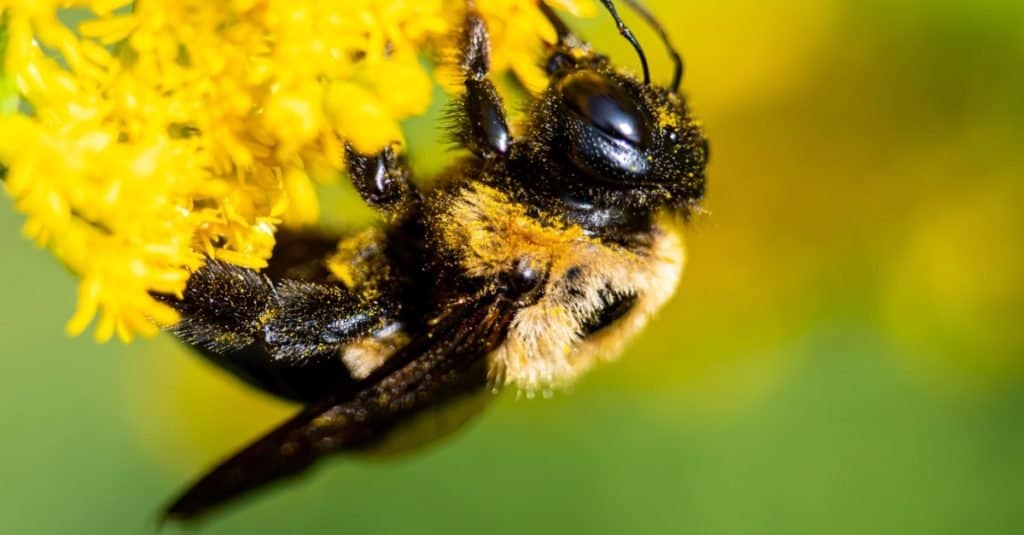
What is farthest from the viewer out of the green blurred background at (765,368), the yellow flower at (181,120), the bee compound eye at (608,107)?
the green blurred background at (765,368)

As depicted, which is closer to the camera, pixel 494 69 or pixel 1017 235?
pixel 494 69

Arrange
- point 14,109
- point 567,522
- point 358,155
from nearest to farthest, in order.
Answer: point 14,109 → point 358,155 → point 567,522

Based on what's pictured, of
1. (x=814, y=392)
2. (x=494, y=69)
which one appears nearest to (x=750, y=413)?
(x=814, y=392)

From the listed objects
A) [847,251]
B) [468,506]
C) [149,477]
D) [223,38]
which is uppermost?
[223,38]

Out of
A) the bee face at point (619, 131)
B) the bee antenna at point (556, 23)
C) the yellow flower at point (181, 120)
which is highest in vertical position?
the bee antenna at point (556, 23)

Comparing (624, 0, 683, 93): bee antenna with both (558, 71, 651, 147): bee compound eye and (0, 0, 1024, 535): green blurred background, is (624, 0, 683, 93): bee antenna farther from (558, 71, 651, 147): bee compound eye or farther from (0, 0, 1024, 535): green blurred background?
(0, 0, 1024, 535): green blurred background

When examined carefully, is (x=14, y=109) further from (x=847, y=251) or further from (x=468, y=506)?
(x=847, y=251)

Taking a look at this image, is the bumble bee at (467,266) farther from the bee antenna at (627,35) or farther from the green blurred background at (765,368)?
the green blurred background at (765,368)

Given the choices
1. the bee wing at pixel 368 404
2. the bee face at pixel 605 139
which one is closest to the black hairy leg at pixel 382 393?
the bee wing at pixel 368 404
